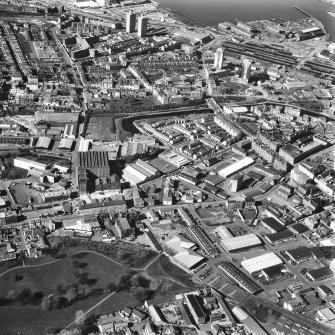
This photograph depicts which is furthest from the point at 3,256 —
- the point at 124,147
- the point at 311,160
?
the point at 311,160

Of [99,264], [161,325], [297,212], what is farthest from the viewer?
[297,212]

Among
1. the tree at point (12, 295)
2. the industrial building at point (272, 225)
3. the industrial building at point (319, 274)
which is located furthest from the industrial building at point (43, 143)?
the industrial building at point (319, 274)

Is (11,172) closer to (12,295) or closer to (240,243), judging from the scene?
(12,295)

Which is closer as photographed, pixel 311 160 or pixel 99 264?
pixel 99 264

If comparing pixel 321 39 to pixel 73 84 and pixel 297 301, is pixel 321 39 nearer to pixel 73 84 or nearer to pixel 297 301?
pixel 73 84

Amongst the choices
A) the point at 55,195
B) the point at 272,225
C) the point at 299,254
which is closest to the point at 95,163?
the point at 55,195
